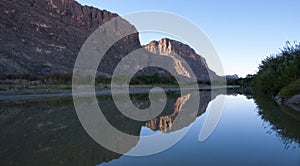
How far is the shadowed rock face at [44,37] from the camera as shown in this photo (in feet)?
193

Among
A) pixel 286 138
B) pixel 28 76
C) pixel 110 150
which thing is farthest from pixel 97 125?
pixel 28 76

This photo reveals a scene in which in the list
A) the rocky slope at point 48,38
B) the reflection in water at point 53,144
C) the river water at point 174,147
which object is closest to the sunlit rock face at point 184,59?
the rocky slope at point 48,38

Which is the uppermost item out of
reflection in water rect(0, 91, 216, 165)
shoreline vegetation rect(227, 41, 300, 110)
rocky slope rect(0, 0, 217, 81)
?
rocky slope rect(0, 0, 217, 81)

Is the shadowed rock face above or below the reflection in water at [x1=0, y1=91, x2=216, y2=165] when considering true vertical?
above

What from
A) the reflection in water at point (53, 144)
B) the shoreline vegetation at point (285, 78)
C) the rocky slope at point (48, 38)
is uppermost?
the rocky slope at point (48, 38)

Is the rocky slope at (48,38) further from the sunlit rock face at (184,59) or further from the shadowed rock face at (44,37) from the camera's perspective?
the sunlit rock face at (184,59)

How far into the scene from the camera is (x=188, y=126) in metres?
9.13

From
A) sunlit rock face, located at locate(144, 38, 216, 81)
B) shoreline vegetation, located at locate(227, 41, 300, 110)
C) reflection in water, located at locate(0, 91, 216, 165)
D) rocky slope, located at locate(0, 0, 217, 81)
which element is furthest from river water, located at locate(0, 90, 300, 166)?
sunlit rock face, located at locate(144, 38, 216, 81)

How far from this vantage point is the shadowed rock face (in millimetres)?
58781

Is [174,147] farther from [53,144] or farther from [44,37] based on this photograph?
[44,37]

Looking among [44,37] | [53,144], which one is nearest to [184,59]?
[44,37]

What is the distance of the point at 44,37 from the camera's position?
3145 inches

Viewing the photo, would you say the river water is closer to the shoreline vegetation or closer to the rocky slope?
the shoreline vegetation

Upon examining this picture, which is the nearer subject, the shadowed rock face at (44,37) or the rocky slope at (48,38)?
the shadowed rock face at (44,37)
